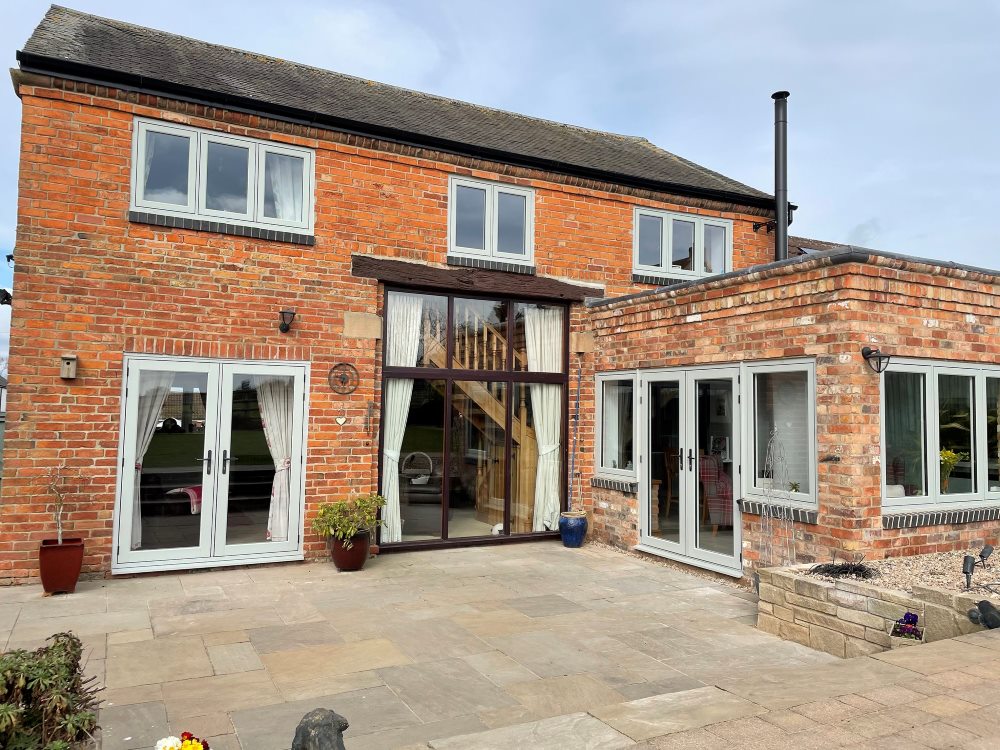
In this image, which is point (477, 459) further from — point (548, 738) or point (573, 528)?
point (548, 738)

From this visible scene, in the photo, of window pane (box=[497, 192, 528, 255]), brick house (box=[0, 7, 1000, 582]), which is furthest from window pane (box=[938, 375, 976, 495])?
window pane (box=[497, 192, 528, 255])

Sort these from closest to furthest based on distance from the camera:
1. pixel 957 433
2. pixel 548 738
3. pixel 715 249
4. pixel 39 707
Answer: pixel 39 707 → pixel 548 738 → pixel 957 433 → pixel 715 249

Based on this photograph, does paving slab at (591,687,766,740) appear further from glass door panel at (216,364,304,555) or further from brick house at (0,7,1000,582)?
glass door panel at (216,364,304,555)

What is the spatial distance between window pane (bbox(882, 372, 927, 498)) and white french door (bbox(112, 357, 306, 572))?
5.78 meters

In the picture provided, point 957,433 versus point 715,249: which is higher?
point 715,249

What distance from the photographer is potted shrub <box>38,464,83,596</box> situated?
6168 millimetres

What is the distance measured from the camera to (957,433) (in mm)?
6594

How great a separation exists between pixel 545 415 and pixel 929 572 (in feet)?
15.4

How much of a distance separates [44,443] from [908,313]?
798 centimetres

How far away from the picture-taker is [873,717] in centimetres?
327

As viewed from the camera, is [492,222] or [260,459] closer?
[260,459]

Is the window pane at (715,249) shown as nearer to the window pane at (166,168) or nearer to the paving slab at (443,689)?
the window pane at (166,168)

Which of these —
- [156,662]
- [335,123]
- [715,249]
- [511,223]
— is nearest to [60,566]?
[156,662]

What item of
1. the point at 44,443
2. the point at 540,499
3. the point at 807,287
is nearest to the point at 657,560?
the point at 540,499
